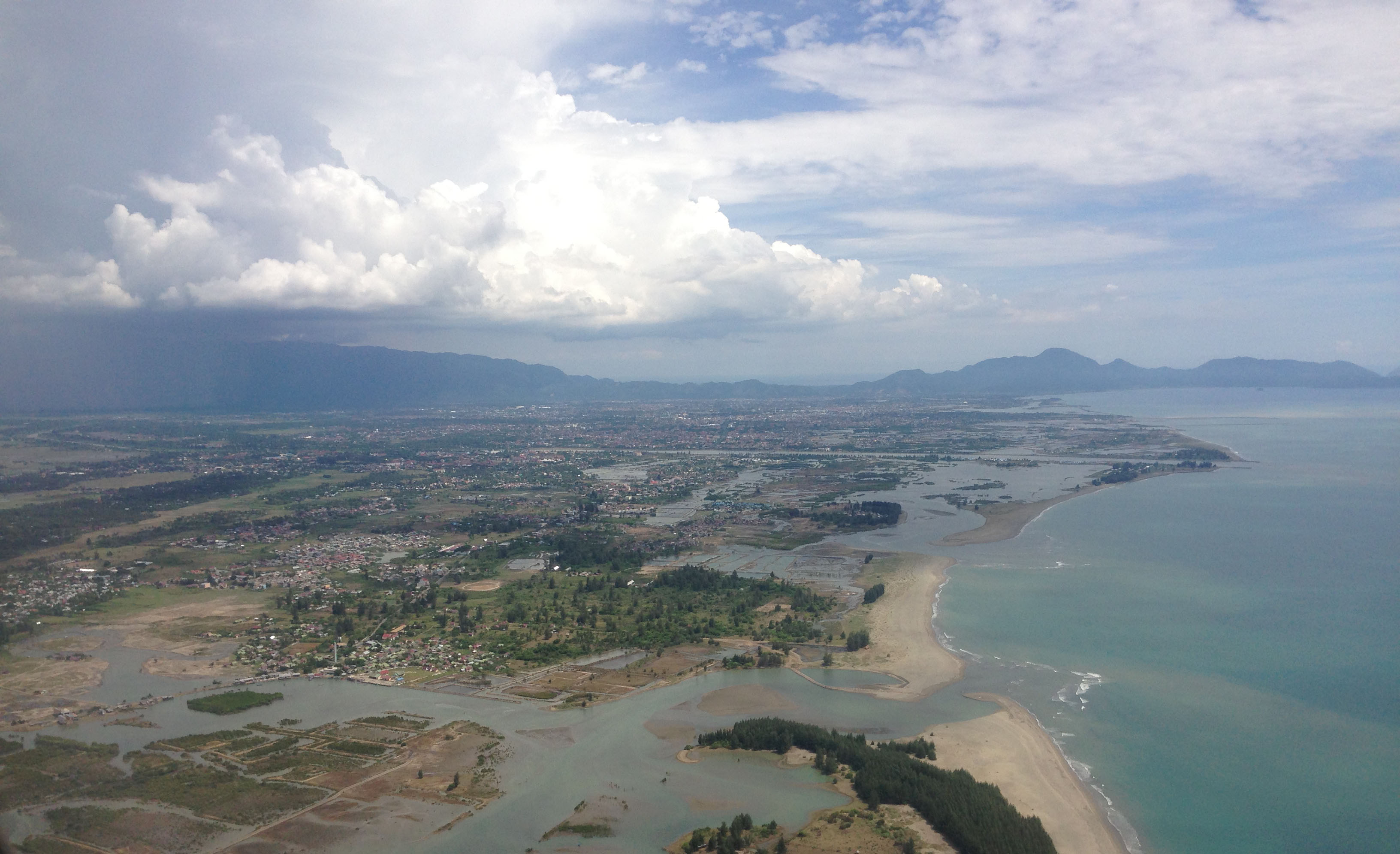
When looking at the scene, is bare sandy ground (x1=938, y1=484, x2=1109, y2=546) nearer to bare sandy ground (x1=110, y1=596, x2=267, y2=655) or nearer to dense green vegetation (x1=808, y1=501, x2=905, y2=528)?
dense green vegetation (x1=808, y1=501, x2=905, y2=528)

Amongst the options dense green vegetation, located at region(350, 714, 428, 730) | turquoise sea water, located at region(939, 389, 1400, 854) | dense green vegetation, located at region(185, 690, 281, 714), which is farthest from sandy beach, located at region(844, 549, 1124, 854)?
dense green vegetation, located at region(185, 690, 281, 714)

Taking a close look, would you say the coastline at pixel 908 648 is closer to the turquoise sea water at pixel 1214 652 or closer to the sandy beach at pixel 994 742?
the sandy beach at pixel 994 742

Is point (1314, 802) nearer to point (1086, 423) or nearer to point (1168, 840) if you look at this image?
point (1168, 840)

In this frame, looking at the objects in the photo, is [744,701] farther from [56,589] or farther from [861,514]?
[56,589]

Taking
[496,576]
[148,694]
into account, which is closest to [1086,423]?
[496,576]

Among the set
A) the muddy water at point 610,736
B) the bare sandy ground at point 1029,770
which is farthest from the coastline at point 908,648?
the bare sandy ground at point 1029,770
